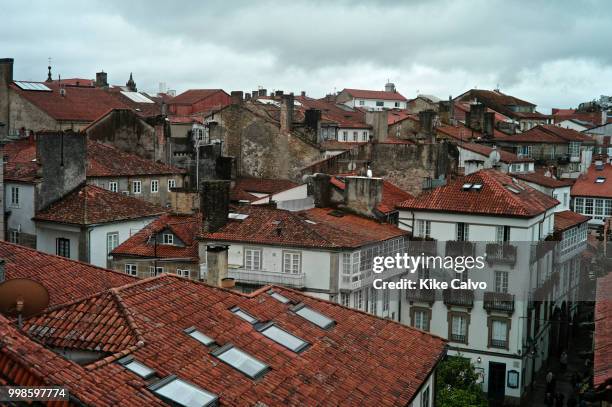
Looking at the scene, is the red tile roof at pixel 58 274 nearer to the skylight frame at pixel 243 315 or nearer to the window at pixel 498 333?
the skylight frame at pixel 243 315

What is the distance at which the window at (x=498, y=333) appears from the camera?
137 feet

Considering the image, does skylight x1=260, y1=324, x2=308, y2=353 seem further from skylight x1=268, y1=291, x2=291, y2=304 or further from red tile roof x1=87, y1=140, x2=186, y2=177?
red tile roof x1=87, y1=140, x2=186, y2=177

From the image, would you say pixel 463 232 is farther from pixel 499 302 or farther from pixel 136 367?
pixel 136 367

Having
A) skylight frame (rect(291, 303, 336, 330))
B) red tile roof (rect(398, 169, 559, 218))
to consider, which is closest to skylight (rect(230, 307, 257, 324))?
skylight frame (rect(291, 303, 336, 330))

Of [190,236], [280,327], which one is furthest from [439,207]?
[280,327]

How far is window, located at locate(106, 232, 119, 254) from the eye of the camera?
4016 centimetres

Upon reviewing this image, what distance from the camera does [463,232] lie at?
143 feet

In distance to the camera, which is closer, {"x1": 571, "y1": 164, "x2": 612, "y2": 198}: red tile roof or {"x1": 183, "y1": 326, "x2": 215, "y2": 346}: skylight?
{"x1": 183, "y1": 326, "x2": 215, "y2": 346}: skylight

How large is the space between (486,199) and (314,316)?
24696mm

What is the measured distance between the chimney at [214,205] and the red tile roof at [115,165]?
998 centimetres

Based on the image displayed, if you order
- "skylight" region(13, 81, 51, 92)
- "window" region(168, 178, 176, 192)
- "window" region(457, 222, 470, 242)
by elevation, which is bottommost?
"window" region(457, 222, 470, 242)

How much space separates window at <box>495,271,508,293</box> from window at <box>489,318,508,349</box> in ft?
5.06

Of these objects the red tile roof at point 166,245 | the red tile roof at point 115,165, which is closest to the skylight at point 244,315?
the red tile roof at point 166,245

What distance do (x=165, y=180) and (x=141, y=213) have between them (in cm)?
1029
